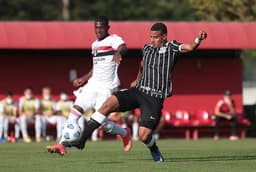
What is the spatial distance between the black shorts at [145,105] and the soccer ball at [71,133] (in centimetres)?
91

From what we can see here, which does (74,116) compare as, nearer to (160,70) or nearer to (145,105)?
(145,105)

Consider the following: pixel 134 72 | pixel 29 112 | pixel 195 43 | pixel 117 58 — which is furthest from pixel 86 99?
pixel 134 72

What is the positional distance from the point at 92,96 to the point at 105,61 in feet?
2.11

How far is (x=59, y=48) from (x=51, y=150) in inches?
637

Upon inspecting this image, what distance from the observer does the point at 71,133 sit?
13.9m

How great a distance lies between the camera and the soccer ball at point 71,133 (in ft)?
45.1

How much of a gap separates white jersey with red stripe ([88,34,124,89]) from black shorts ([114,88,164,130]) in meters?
1.60

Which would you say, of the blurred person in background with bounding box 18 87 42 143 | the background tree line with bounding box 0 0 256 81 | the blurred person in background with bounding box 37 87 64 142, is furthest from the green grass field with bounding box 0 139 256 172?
the background tree line with bounding box 0 0 256 81

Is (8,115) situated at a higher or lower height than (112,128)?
lower

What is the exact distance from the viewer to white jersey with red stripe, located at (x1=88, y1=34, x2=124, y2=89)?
15.0m

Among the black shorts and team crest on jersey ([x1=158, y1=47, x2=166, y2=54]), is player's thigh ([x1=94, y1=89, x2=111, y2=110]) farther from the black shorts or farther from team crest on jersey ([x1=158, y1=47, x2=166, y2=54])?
team crest on jersey ([x1=158, y1=47, x2=166, y2=54])

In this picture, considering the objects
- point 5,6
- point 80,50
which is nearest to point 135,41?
point 80,50

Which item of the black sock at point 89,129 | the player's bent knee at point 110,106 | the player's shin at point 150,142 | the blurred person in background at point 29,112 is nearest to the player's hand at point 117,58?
the player's bent knee at point 110,106

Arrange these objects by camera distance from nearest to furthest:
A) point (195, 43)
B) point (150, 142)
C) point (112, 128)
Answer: point (195, 43) < point (150, 142) < point (112, 128)
